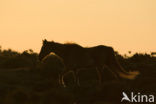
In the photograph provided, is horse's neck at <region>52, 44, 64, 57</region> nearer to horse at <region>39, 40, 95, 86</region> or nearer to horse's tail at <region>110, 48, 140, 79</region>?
horse at <region>39, 40, 95, 86</region>

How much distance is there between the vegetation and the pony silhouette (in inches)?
28.0

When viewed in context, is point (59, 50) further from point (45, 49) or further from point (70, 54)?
point (45, 49)

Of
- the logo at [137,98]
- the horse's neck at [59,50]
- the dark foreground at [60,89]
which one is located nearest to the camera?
the dark foreground at [60,89]

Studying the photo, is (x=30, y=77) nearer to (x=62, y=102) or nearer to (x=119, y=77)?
(x=119, y=77)

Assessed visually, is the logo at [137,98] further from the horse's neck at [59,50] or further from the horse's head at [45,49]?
the horse's head at [45,49]

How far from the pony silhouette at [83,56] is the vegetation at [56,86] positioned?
0.71m

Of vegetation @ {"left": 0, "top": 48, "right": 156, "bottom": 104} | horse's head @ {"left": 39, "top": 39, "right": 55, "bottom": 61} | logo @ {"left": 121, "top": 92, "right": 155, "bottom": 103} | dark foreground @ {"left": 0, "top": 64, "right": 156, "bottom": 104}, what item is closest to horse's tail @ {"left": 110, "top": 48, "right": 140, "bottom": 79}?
vegetation @ {"left": 0, "top": 48, "right": 156, "bottom": 104}

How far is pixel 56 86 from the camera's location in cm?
2378

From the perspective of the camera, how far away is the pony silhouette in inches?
987

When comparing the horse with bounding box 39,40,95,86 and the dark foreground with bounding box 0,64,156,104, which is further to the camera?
the horse with bounding box 39,40,95,86

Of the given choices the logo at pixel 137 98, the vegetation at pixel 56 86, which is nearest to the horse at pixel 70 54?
the vegetation at pixel 56 86

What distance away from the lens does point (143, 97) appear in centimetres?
1997

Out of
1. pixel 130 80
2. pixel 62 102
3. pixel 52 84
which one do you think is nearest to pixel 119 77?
pixel 130 80

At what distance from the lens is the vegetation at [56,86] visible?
18.1 meters
